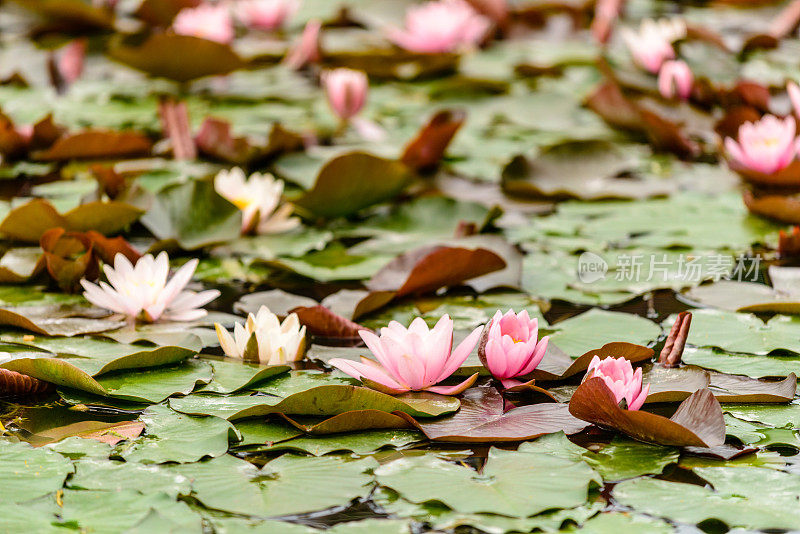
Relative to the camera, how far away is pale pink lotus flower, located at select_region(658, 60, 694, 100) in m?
3.15

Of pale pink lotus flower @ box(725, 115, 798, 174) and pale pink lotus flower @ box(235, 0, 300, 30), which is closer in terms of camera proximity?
pale pink lotus flower @ box(725, 115, 798, 174)

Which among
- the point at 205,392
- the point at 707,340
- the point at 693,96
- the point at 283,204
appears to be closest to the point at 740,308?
the point at 707,340

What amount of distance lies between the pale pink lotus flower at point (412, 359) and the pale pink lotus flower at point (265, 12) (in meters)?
3.09

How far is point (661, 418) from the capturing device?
4.22 feet

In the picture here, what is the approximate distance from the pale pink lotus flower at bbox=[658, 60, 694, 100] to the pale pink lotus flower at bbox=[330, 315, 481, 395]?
2.02 metres

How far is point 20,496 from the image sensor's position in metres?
1.18

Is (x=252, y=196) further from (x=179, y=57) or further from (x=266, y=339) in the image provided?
(x=179, y=57)

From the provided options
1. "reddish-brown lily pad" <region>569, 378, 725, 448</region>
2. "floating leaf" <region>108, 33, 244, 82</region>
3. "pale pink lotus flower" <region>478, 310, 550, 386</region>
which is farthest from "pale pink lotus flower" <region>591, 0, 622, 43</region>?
Result: "reddish-brown lily pad" <region>569, 378, 725, 448</region>

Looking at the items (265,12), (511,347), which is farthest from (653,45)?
(511,347)

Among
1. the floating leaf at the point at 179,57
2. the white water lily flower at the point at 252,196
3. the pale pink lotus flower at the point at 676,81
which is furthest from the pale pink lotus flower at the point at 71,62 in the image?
the pale pink lotus flower at the point at 676,81

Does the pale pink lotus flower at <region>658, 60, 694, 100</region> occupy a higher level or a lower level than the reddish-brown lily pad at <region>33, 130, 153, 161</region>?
higher

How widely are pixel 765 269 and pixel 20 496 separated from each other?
62.6 inches

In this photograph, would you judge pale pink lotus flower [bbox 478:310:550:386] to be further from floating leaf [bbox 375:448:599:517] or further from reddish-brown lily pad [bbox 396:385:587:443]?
floating leaf [bbox 375:448:599:517]

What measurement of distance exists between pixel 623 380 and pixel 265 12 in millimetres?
3280
